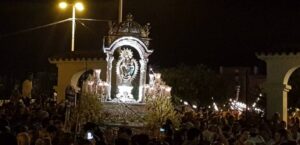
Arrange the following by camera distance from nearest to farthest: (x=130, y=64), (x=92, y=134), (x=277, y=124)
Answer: (x=92, y=134) < (x=277, y=124) < (x=130, y=64)

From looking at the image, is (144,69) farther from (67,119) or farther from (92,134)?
(92,134)

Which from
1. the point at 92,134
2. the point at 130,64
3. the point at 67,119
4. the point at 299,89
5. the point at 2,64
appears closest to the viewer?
the point at 92,134

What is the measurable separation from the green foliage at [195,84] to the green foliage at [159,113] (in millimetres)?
29399

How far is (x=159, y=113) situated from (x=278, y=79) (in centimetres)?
533

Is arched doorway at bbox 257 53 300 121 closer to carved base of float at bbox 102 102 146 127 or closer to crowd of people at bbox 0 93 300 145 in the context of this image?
crowd of people at bbox 0 93 300 145

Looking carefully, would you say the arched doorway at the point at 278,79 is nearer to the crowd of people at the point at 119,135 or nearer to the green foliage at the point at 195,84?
the crowd of people at the point at 119,135

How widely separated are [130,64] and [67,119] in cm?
539

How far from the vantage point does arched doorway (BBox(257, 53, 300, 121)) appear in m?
22.5

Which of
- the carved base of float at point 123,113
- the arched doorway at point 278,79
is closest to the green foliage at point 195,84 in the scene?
the arched doorway at point 278,79

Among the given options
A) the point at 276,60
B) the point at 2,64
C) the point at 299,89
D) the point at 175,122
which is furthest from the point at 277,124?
the point at 299,89

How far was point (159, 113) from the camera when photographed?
19781mm

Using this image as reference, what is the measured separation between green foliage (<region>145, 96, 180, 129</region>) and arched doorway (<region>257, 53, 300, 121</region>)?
4.52 m

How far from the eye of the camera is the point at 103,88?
20797 mm

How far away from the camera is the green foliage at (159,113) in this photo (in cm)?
1964
